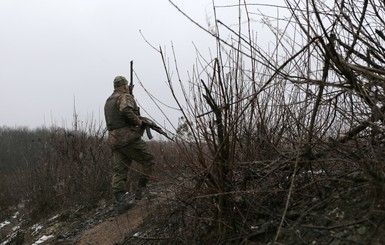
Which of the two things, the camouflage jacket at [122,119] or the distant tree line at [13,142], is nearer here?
the camouflage jacket at [122,119]

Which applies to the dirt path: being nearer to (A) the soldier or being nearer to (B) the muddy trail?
(B) the muddy trail

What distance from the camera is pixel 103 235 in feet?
21.3

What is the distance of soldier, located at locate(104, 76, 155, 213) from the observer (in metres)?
6.89

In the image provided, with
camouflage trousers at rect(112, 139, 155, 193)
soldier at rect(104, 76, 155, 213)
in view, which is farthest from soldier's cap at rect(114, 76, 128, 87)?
camouflage trousers at rect(112, 139, 155, 193)

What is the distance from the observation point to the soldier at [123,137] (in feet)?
22.6

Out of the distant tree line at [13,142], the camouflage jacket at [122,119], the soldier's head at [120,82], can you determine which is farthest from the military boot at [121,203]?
the distant tree line at [13,142]

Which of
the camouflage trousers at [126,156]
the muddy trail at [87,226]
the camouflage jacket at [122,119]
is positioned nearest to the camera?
the muddy trail at [87,226]

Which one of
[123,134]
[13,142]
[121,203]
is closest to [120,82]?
[123,134]

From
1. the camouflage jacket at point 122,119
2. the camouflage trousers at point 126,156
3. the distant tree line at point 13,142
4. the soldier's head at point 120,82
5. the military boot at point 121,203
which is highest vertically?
the distant tree line at point 13,142

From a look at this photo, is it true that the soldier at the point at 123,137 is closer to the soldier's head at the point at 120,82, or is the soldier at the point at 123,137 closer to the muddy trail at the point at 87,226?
the soldier's head at the point at 120,82

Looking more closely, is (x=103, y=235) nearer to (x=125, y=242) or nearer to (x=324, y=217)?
(x=125, y=242)

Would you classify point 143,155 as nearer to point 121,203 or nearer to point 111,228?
point 121,203

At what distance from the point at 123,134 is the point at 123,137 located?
46mm

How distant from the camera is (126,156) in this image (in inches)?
281
